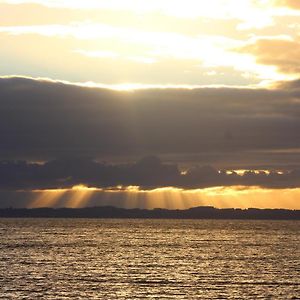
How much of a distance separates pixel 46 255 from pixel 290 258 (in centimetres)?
5418

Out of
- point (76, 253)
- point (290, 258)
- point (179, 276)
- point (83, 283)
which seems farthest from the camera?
point (76, 253)

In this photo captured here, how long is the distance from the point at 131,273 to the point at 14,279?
21.3 metres

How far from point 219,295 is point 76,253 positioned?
8622cm

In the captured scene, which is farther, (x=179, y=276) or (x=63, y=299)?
(x=179, y=276)

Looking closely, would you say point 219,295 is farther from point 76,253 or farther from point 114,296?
point 76,253

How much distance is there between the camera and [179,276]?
405ft

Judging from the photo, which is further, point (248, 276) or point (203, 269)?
point (203, 269)

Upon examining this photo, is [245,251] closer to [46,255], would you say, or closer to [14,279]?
[46,255]

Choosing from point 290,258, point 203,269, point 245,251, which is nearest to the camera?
point 203,269

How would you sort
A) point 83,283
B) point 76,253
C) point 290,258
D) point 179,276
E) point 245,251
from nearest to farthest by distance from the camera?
point 83,283
point 179,276
point 290,258
point 76,253
point 245,251

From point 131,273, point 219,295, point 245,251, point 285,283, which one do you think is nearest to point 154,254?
point 245,251

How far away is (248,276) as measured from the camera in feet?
409

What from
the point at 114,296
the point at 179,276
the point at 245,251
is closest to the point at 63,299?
the point at 114,296

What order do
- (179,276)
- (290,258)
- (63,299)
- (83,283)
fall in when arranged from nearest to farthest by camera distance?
(63,299) < (83,283) < (179,276) < (290,258)
